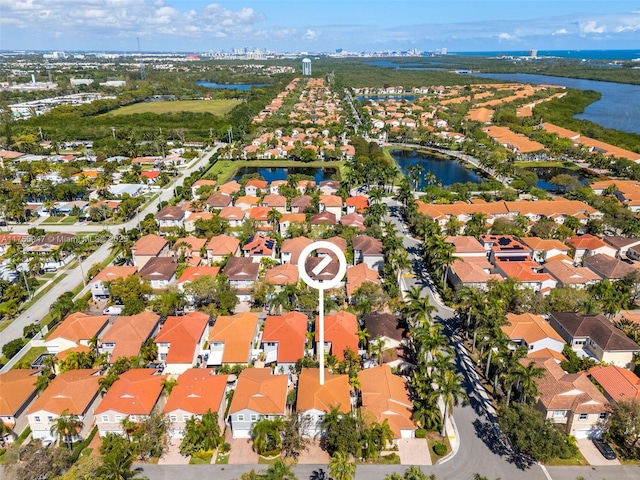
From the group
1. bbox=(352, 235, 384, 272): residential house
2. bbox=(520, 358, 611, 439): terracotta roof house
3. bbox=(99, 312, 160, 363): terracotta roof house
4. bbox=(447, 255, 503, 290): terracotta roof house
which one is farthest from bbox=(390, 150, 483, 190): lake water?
bbox=(99, 312, 160, 363): terracotta roof house

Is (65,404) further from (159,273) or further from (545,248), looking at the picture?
(545,248)

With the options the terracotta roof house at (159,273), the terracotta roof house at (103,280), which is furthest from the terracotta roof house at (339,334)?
the terracotta roof house at (103,280)

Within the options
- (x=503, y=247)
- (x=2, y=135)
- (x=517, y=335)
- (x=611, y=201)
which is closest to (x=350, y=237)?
(x=503, y=247)

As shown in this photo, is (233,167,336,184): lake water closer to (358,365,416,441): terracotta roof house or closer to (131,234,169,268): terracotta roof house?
(131,234,169,268): terracotta roof house

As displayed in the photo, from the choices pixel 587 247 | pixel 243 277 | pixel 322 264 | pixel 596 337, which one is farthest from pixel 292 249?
pixel 587 247

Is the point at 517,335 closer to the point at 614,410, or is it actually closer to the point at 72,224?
the point at 614,410
